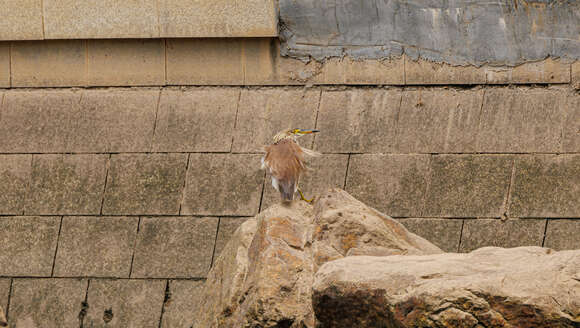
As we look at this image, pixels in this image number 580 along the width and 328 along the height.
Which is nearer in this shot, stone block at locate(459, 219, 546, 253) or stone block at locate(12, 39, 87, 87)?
stone block at locate(459, 219, 546, 253)

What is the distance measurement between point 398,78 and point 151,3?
2.65 meters

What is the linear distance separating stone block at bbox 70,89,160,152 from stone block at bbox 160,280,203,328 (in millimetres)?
1473

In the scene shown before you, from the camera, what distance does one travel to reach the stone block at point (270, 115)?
855 centimetres

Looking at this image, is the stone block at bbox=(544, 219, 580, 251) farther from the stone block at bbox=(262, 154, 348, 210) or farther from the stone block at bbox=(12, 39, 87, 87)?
the stone block at bbox=(12, 39, 87, 87)

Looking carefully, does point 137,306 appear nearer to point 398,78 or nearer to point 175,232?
point 175,232

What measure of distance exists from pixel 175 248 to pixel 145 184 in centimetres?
75

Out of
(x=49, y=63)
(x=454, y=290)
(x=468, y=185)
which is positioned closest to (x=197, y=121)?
(x=49, y=63)

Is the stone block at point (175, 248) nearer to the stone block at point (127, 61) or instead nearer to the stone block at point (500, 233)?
the stone block at point (127, 61)

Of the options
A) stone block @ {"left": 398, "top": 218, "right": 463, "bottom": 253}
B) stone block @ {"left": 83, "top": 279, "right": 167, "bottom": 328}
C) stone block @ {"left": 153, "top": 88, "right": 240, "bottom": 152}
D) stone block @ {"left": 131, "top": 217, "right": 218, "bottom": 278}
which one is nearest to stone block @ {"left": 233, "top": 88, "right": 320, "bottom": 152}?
stone block @ {"left": 153, "top": 88, "right": 240, "bottom": 152}

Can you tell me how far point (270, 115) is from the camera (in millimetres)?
8594

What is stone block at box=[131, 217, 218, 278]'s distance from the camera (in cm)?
838

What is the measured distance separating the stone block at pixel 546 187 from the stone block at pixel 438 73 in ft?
3.19

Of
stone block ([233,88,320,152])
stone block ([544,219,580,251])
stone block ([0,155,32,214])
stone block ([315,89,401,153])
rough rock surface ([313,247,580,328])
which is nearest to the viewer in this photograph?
rough rock surface ([313,247,580,328])

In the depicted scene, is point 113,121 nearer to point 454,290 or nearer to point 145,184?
point 145,184
